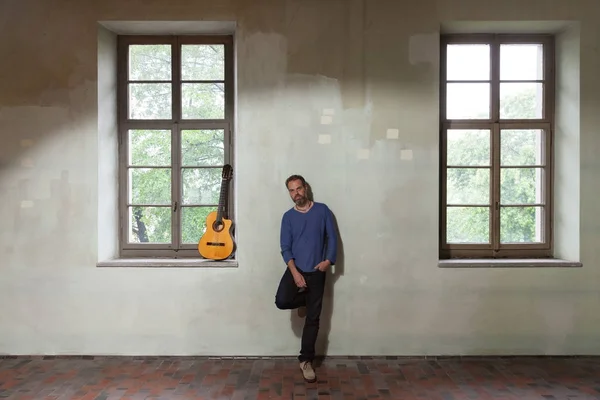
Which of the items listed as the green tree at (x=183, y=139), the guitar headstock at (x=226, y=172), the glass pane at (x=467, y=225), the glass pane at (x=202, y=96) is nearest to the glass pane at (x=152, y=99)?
the green tree at (x=183, y=139)

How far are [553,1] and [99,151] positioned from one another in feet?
13.7

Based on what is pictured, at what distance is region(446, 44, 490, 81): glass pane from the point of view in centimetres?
509

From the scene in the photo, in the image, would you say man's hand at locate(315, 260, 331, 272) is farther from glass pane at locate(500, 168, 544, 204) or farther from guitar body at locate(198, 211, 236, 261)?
glass pane at locate(500, 168, 544, 204)

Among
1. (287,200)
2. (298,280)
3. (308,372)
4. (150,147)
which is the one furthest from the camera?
(150,147)

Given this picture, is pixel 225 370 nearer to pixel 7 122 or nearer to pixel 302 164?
pixel 302 164

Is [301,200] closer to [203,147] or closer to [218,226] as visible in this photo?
[218,226]

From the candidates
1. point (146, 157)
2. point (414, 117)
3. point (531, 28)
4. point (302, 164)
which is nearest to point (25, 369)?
point (146, 157)

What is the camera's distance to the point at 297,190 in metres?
4.39

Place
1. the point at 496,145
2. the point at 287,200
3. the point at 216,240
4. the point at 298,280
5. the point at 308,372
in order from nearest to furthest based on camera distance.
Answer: the point at 308,372
the point at 298,280
the point at 287,200
the point at 216,240
the point at 496,145

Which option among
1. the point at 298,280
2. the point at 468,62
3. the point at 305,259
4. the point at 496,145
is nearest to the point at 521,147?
the point at 496,145

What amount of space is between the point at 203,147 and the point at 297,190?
125cm

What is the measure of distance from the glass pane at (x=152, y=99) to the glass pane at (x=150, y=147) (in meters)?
→ 0.16

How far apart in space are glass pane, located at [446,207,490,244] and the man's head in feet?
4.93

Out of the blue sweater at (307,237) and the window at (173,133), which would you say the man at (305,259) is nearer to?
the blue sweater at (307,237)
